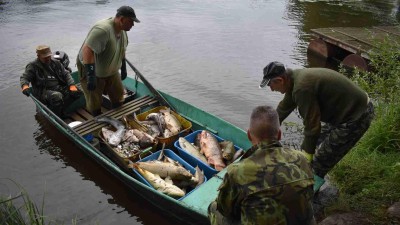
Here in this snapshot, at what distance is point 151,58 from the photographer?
1395 cm

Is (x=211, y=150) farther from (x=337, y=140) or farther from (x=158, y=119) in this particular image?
(x=337, y=140)

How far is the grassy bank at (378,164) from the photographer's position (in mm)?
5230

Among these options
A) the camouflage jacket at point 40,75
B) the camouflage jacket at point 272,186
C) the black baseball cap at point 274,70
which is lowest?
the camouflage jacket at point 40,75

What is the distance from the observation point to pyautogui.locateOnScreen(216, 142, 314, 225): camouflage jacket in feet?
9.19

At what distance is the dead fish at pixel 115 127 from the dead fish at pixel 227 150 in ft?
6.60

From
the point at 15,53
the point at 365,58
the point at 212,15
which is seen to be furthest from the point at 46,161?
the point at 212,15

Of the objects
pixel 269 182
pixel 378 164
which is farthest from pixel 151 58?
pixel 269 182

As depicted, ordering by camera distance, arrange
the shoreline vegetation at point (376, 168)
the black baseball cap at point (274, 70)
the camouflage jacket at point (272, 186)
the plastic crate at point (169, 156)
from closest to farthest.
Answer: the camouflage jacket at point (272, 186)
the black baseball cap at point (274, 70)
the shoreline vegetation at point (376, 168)
the plastic crate at point (169, 156)

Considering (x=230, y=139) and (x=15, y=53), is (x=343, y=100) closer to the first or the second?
(x=230, y=139)

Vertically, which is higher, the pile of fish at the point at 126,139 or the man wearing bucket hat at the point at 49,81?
the man wearing bucket hat at the point at 49,81

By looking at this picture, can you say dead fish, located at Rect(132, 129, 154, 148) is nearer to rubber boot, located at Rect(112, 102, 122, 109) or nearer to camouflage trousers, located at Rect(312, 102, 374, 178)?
rubber boot, located at Rect(112, 102, 122, 109)

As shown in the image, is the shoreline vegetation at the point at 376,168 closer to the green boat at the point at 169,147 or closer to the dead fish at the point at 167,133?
the green boat at the point at 169,147

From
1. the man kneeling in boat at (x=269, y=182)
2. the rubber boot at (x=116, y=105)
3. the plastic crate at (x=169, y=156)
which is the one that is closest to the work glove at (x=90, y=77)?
the rubber boot at (x=116, y=105)

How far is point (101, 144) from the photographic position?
7.22 m
